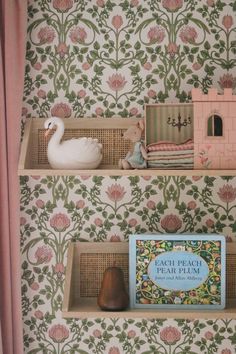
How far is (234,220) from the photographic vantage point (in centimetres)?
240

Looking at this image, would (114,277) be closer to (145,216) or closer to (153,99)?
(145,216)

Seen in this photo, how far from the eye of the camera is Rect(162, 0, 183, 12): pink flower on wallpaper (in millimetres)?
2402

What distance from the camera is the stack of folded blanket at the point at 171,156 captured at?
2.19 meters

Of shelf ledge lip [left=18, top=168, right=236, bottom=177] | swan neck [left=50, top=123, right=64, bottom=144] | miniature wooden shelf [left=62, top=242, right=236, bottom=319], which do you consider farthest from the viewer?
miniature wooden shelf [left=62, top=242, right=236, bottom=319]

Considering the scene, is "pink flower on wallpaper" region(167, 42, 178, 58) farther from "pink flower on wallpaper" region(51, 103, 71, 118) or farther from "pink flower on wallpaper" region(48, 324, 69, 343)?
"pink flower on wallpaper" region(48, 324, 69, 343)

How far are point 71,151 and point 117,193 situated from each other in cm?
34

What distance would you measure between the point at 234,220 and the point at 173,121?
489 mm

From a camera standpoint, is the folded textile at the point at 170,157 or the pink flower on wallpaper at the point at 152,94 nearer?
the folded textile at the point at 170,157

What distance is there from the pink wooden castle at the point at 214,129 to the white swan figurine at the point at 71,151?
39 centimetres

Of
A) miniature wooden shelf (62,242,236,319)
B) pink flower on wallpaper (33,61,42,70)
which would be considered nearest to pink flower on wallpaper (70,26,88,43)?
pink flower on wallpaper (33,61,42,70)

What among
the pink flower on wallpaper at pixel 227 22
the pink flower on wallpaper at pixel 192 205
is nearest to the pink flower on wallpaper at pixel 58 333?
the pink flower on wallpaper at pixel 192 205

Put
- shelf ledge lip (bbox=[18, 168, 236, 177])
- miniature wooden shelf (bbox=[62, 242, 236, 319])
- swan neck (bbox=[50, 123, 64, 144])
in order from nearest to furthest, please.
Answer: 1. shelf ledge lip (bbox=[18, 168, 236, 177])
2. swan neck (bbox=[50, 123, 64, 144])
3. miniature wooden shelf (bbox=[62, 242, 236, 319])

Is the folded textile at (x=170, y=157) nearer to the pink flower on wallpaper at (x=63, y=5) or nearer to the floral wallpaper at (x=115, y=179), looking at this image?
the floral wallpaper at (x=115, y=179)

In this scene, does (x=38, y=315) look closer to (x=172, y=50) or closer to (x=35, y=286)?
(x=35, y=286)
